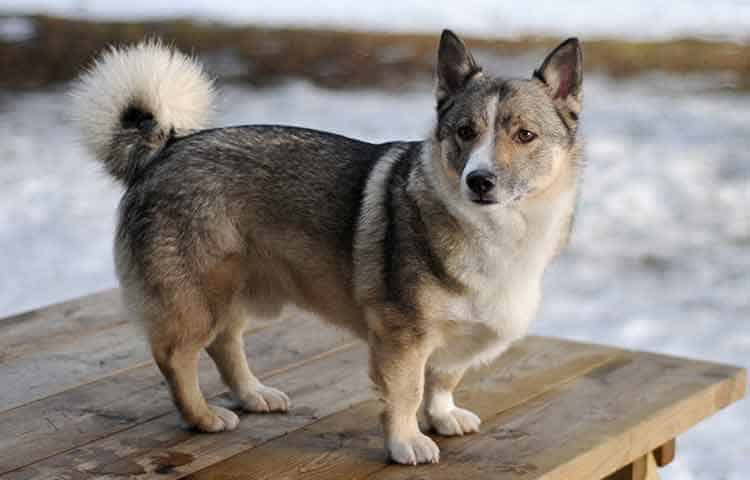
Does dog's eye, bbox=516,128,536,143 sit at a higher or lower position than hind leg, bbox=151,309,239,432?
higher

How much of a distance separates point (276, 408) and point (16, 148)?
4.37 m

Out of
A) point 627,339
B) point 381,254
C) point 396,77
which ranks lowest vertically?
point 627,339

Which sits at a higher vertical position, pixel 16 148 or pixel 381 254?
pixel 381 254

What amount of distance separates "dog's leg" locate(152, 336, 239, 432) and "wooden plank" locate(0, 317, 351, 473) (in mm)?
176

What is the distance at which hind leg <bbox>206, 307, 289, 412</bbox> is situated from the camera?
110 inches

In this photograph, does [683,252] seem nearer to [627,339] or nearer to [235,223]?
[627,339]

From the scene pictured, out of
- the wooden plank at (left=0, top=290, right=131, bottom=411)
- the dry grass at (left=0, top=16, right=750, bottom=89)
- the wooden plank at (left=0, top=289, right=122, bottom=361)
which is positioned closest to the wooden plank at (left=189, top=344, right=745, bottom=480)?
the wooden plank at (left=0, top=290, right=131, bottom=411)

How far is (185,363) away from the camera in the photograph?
2.62 meters

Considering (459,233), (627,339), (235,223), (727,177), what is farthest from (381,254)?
(727,177)

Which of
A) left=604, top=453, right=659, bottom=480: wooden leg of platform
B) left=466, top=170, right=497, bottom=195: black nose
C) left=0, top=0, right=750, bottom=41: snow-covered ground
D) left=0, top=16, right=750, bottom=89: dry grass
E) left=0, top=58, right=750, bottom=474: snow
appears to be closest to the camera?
left=466, top=170, right=497, bottom=195: black nose

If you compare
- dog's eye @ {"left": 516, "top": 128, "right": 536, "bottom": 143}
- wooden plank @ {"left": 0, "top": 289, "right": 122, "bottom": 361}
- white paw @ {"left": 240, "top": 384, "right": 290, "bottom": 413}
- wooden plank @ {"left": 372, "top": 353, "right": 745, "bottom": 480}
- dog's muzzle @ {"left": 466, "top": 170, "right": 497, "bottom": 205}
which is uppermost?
dog's eye @ {"left": 516, "top": 128, "right": 536, "bottom": 143}

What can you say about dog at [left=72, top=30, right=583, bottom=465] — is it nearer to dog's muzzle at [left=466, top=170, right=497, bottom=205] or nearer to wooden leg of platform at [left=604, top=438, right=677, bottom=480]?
dog's muzzle at [left=466, top=170, right=497, bottom=205]

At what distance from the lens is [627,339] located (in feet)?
14.3

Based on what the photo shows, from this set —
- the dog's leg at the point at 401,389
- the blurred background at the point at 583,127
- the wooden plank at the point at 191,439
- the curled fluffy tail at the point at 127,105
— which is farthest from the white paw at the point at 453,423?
the blurred background at the point at 583,127
